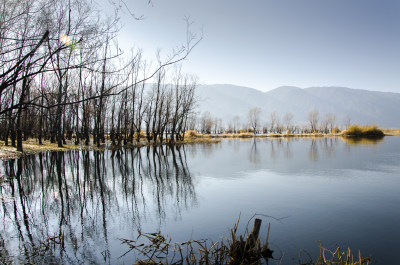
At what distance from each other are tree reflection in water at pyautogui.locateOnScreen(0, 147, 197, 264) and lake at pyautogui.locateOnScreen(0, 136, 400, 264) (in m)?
0.03

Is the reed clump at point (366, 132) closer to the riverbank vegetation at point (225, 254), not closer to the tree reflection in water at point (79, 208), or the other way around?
the tree reflection in water at point (79, 208)

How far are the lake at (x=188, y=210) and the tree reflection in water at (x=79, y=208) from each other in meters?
0.03

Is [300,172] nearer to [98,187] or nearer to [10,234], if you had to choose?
[98,187]

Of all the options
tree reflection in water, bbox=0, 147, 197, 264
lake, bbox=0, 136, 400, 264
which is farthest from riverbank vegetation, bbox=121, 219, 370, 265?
tree reflection in water, bbox=0, 147, 197, 264

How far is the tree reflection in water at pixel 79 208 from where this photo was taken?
5.50 metres

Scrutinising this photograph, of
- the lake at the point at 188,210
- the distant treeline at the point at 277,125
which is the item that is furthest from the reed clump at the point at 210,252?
the distant treeline at the point at 277,125

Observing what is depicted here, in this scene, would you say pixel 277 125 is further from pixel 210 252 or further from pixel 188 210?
pixel 210 252

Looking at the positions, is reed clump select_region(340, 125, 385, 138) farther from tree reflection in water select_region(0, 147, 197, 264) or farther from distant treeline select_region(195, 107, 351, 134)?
tree reflection in water select_region(0, 147, 197, 264)

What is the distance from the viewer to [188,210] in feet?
28.0

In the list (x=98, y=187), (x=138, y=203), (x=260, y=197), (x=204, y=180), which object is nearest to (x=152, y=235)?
(x=138, y=203)

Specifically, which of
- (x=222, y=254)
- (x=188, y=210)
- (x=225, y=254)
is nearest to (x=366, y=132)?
(x=188, y=210)

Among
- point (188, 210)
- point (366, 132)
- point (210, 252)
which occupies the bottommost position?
point (188, 210)

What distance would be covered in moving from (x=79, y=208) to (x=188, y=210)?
3591 mm

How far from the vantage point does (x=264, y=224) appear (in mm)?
7328
